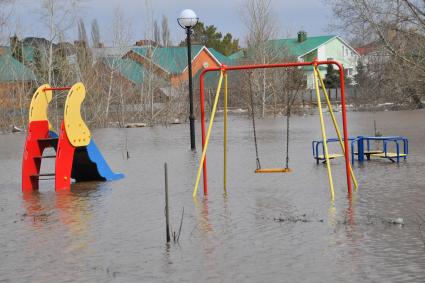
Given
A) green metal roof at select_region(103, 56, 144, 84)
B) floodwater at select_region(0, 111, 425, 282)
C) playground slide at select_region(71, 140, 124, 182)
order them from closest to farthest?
floodwater at select_region(0, 111, 425, 282) < playground slide at select_region(71, 140, 124, 182) < green metal roof at select_region(103, 56, 144, 84)

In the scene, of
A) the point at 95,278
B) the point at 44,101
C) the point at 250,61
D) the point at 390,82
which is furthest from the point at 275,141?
the point at 250,61

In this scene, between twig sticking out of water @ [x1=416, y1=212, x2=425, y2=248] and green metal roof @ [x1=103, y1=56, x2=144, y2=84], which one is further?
green metal roof @ [x1=103, y1=56, x2=144, y2=84]

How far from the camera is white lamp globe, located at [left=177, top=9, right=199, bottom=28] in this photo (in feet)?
72.0

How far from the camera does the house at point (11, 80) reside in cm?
4031

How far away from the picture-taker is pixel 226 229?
989 centimetres

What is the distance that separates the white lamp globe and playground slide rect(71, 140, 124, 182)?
7.06 metres

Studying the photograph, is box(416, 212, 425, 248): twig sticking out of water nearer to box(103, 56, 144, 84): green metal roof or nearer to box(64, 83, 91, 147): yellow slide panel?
box(64, 83, 91, 147): yellow slide panel

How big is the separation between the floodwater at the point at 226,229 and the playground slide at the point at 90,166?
319 millimetres

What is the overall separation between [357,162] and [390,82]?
3433 centimetres

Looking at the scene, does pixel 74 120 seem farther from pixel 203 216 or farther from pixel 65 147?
pixel 203 216

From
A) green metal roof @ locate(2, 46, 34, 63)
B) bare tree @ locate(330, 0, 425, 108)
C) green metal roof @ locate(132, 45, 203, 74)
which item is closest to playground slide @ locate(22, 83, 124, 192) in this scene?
bare tree @ locate(330, 0, 425, 108)

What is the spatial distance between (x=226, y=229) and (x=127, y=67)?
4122cm

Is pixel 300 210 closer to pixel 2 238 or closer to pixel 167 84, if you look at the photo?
pixel 2 238

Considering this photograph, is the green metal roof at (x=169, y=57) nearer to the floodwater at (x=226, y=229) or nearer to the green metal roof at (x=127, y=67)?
the green metal roof at (x=127, y=67)
